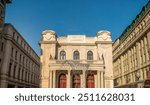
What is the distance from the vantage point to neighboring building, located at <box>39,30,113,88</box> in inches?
1206

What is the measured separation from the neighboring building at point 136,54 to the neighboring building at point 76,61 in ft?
20.4

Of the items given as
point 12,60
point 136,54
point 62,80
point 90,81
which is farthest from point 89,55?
point 12,60

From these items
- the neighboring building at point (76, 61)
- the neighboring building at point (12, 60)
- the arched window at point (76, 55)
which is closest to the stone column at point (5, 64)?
the neighboring building at point (12, 60)

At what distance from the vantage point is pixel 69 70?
100 feet

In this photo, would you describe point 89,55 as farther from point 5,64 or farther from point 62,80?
point 5,64

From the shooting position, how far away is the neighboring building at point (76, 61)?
3064 cm

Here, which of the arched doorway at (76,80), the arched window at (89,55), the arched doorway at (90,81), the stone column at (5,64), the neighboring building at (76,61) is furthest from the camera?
the arched window at (89,55)

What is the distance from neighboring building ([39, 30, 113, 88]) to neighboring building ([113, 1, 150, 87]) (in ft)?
20.4

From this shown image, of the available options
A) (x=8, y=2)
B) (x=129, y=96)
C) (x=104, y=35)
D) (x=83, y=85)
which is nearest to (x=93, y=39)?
(x=104, y=35)

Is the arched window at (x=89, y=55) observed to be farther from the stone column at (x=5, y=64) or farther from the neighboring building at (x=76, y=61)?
the stone column at (x=5, y=64)

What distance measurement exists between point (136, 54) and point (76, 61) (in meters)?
14.6

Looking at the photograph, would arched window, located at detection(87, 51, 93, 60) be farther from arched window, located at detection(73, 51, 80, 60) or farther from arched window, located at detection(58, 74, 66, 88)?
arched window, located at detection(58, 74, 66, 88)

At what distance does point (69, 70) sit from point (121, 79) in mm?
24106

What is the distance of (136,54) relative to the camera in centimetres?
3938
